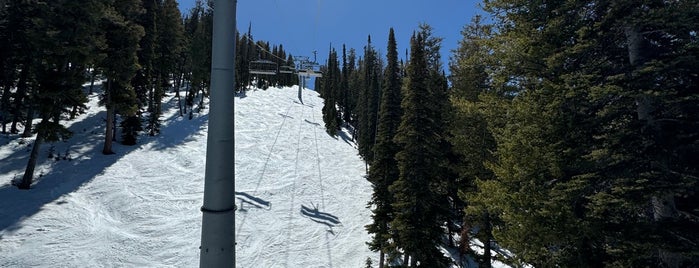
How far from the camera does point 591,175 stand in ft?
22.4

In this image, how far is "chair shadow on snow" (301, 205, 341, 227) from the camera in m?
23.5

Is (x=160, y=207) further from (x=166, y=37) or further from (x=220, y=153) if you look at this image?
(x=166, y=37)

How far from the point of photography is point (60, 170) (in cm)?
2091

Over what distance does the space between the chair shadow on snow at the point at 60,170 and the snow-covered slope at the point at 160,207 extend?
2.4 inches

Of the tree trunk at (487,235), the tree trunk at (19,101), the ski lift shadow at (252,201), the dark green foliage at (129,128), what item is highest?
the tree trunk at (19,101)

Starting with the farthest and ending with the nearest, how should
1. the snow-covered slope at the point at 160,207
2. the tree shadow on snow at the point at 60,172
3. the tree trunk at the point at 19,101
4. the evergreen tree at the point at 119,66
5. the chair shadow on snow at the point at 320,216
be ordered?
1. the tree trunk at the point at 19,101
2. the evergreen tree at the point at 119,66
3. the chair shadow on snow at the point at 320,216
4. the tree shadow on snow at the point at 60,172
5. the snow-covered slope at the point at 160,207

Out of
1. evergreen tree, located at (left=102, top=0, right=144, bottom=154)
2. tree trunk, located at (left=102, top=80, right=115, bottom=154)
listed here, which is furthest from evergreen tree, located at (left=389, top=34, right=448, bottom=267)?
tree trunk, located at (left=102, top=80, right=115, bottom=154)

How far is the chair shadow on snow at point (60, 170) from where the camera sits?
16.0 m

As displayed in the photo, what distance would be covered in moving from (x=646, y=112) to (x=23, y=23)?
38.5 metres

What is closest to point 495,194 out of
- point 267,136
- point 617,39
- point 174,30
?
point 617,39

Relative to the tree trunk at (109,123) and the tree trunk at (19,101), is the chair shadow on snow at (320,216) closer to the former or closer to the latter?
the tree trunk at (109,123)

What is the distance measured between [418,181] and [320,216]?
11.6m

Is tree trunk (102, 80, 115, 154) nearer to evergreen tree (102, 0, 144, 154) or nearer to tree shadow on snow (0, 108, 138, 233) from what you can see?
evergreen tree (102, 0, 144, 154)

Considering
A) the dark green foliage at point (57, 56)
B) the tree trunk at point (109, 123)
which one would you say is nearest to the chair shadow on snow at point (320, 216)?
the dark green foliage at point (57, 56)
